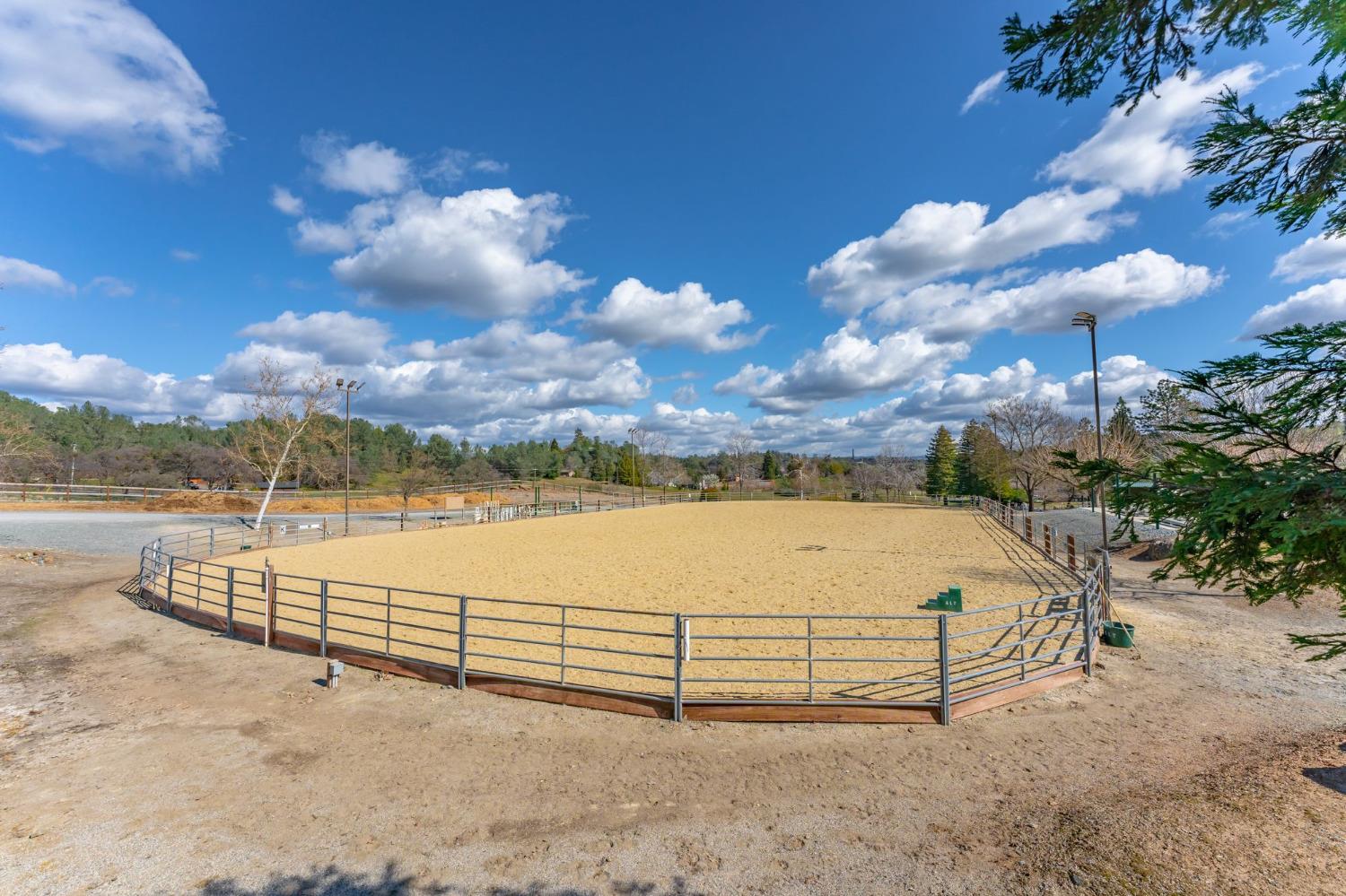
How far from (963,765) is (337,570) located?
61.1 feet

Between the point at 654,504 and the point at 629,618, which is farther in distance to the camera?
the point at 654,504

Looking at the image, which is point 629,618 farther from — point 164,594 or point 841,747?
point 164,594

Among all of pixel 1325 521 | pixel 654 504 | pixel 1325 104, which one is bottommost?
pixel 654 504

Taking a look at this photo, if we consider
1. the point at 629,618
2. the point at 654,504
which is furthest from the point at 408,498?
the point at 629,618

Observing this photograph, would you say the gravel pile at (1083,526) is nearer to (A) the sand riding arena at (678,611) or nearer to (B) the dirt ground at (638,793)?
(A) the sand riding arena at (678,611)

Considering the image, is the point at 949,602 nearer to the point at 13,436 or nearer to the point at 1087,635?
the point at 1087,635

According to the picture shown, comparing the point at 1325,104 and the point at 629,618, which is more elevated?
the point at 1325,104

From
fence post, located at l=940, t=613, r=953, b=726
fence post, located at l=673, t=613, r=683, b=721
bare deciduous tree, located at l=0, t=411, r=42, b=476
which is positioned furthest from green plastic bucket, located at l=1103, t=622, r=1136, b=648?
bare deciduous tree, located at l=0, t=411, r=42, b=476

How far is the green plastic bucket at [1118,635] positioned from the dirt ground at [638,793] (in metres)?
1.65

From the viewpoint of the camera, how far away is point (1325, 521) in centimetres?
310

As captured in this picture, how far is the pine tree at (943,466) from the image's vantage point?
257ft

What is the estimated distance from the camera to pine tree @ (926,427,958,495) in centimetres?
7819

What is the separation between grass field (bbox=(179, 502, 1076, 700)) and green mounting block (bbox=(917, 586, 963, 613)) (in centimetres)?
42

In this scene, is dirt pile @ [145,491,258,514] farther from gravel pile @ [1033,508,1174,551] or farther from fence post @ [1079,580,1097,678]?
gravel pile @ [1033,508,1174,551]
